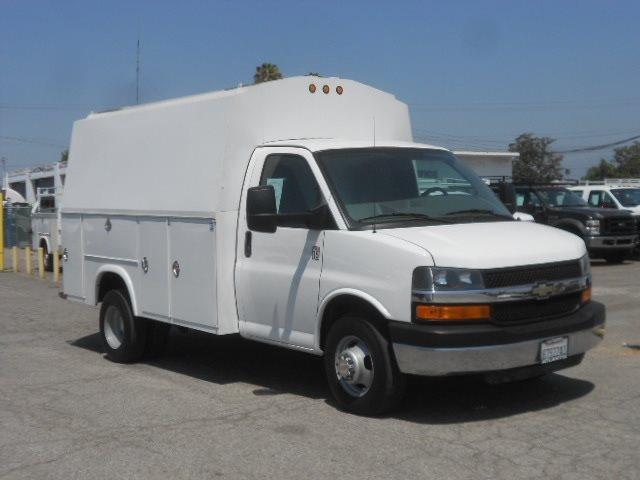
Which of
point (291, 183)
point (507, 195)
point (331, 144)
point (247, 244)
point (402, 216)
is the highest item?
point (331, 144)

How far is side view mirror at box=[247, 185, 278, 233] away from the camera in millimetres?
7348

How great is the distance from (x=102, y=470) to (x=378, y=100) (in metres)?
4.81

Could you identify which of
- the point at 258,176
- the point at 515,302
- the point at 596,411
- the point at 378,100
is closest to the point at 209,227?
the point at 258,176

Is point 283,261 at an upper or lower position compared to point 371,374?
upper

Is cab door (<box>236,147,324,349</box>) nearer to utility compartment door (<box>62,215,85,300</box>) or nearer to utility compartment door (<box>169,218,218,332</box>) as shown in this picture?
utility compartment door (<box>169,218,218,332</box>)

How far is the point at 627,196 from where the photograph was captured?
79.2 feet

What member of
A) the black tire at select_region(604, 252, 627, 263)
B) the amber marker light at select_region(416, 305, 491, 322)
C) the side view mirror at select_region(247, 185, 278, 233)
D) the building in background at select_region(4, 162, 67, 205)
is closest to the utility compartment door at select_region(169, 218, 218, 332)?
the side view mirror at select_region(247, 185, 278, 233)

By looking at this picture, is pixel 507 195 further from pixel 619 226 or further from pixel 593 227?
pixel 619 226

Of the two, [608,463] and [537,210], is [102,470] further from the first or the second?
[537,210]

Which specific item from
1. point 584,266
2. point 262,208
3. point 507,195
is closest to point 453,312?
point 584,266

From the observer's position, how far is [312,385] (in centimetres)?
830

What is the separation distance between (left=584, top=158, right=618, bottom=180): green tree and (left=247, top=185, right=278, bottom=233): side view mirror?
74.4 metres

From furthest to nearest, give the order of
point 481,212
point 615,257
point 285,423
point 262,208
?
point 615,257 → point 481,212 → point 262,208 → point 285,423

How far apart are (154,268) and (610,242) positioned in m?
14.3
